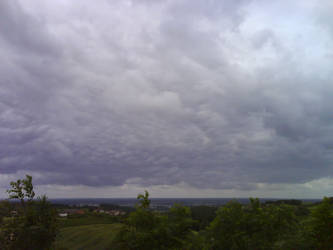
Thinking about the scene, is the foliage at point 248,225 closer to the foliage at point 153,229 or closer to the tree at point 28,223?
the foliage at point 153,229

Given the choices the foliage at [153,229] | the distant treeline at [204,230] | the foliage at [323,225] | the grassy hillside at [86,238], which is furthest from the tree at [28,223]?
the grassy hillside at [86,238]

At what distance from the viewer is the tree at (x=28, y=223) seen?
43.5 feet

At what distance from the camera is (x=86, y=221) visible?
8381 centimetres

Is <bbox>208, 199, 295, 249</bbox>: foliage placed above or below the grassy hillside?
above

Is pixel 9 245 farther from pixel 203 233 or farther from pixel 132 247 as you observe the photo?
pixel 203 233

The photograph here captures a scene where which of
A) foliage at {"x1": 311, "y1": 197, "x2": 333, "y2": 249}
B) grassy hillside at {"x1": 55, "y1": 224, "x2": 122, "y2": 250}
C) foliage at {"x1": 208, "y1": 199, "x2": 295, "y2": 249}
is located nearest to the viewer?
foliage at {"x1": 311, "y1": 197, "x2": 333, "y2": 249}

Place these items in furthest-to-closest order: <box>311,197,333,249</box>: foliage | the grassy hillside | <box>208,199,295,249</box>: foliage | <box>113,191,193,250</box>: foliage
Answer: the grassy hillside → <box>208,199,295,249</box>: foliage → <box>113,191,193,250</box>: foliage → <box>311,197,333,249</box>: foliage

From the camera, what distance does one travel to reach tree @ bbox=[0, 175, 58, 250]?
13.3 meters

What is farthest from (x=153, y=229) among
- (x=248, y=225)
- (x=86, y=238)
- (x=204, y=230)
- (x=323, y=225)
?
(x=86, y=238)

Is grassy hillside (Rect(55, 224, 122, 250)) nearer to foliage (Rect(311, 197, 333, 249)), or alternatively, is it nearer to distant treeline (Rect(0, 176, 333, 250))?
distant treeline (Rect(0, 176, 333, 250))

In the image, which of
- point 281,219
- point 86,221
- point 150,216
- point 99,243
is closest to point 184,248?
point 150,216

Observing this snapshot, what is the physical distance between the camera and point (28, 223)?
13.9 m

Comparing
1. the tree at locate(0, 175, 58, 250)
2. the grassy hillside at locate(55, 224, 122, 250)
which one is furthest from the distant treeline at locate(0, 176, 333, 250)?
the grassy hillside at locate(55, 224, 122, 250)

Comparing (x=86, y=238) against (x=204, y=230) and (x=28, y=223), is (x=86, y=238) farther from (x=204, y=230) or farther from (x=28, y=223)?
(x=204, y=230)
